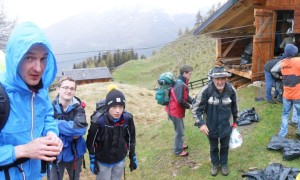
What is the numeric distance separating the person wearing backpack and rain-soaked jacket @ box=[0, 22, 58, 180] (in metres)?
2.15

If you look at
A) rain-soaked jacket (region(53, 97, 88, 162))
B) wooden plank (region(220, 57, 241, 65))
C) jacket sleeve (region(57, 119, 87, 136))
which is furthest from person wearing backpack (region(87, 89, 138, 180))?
wooden plank (region(220, 57, 241, 65))

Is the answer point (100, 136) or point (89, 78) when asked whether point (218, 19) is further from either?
point (89, 78)

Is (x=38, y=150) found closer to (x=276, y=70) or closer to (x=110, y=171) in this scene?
(x=110, y=171)

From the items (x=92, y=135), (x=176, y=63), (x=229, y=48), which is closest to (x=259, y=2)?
(x=229, y=48)

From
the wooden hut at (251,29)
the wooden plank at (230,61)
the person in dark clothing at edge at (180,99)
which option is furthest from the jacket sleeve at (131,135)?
the wooden plank at (230,61)

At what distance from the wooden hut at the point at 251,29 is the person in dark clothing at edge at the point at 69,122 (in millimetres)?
8442

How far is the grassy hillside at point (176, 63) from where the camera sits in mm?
38716

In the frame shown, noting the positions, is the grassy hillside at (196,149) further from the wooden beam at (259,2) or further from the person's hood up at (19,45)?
the person's hood up at (19,45)

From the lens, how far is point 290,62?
652 centimetres

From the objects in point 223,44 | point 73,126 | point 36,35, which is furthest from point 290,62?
point 223,44

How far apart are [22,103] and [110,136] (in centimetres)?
249

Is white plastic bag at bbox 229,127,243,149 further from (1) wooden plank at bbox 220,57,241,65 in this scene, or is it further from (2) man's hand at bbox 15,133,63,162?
(1) wooden plank at bbox 220,57,241,65

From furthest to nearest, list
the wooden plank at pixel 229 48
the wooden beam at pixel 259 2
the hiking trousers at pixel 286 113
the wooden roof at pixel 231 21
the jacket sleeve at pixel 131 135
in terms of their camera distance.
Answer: the wooden plank at pixel 229 48, the wooden roof at pixel 231 21, the wooden beam at pixel 259 2, the hiking trousers at pixel 286 113, the jacket sleeve at pixel 131 135

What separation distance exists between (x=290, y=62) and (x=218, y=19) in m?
6.58
